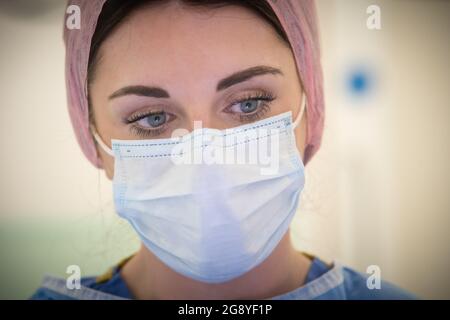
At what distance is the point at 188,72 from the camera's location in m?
1.03

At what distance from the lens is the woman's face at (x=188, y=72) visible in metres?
1.03

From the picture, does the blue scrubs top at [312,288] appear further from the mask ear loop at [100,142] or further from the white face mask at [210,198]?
the mask ear loop at [100,142]

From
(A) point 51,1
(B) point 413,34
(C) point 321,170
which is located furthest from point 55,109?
(B) point 413,34

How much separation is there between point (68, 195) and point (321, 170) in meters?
0.71

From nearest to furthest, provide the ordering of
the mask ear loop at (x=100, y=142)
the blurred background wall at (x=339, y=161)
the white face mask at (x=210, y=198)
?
the white face mask at (x=210, y=198) → the mask ear loop at (x=100, y=142) → the blurred background wall at (x=339, y=161)

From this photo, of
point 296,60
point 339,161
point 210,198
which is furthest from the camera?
point 339,161

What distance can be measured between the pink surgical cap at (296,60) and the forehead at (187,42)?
0.18 ft

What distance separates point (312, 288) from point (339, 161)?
358 mm

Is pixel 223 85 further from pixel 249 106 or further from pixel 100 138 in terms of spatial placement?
pixel 100 138

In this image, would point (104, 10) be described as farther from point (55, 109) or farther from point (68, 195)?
point (68, 195)

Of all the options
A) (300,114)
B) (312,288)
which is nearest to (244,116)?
(300,114)

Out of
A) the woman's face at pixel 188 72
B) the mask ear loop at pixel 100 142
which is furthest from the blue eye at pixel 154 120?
the mask ear loop at pixel 100 142

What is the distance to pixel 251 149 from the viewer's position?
3.39ft

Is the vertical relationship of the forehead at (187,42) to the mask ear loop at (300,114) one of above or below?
above
